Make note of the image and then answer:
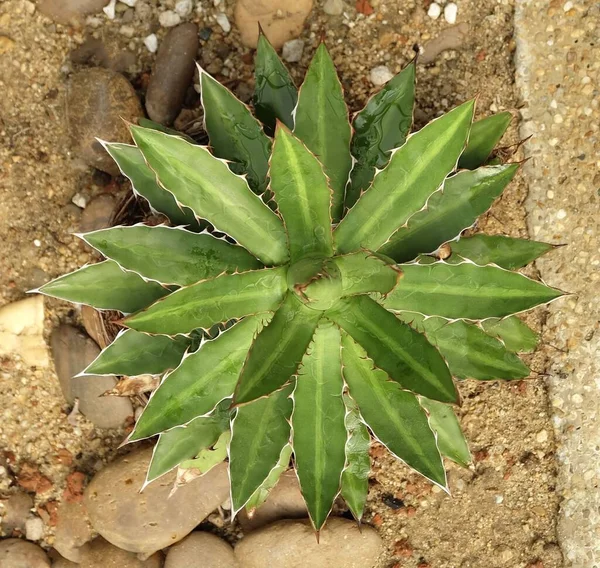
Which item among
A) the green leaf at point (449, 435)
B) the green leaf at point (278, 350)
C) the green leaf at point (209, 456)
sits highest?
the green leaf at point (278, 350)

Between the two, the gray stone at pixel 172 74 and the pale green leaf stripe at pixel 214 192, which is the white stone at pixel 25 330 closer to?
the gray stone at pixel 172 74

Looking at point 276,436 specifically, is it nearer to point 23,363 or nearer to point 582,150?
point 23,363

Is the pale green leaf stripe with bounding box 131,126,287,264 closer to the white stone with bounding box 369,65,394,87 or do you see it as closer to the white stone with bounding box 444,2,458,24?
the white stone with bounding box 369,65,394,87

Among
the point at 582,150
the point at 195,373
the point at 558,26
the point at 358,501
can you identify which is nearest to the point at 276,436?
the point at 195,373

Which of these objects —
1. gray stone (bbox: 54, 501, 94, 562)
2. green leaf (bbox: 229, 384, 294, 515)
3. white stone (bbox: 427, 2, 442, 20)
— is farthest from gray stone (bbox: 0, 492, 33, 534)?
white stone (bbox: 427, 2, 442, 20)

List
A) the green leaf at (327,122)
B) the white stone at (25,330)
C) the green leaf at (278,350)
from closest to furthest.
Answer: the green leaf at (278,350), the green leaf at (327,122), the white stone at (25,330)

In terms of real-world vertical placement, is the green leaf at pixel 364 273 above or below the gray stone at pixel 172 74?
below

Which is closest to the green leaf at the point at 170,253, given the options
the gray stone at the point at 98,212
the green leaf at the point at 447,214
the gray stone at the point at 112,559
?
the green leaf at the point at 447,214
